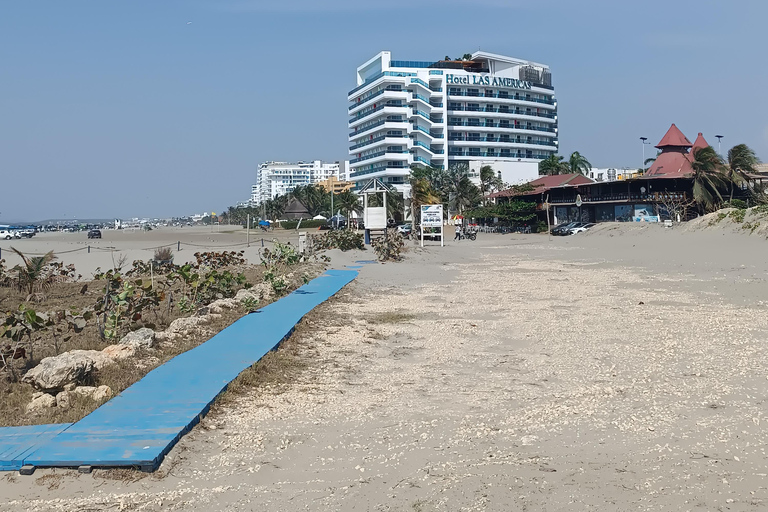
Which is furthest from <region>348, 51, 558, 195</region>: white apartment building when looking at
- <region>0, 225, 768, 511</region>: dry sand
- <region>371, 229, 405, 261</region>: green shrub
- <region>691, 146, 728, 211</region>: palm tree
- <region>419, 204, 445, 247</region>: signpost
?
<region>0, 225, 768, 511</region>: dry sand

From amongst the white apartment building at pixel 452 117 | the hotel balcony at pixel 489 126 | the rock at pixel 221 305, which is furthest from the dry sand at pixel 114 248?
the hotel balcony at pixel 489 126

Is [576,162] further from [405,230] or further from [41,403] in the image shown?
[41,403]

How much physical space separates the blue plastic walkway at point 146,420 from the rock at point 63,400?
372 millimetres

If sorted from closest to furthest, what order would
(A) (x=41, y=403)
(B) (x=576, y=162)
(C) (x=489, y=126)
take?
(A) (x=41, y=403) < (B) (x=576, y=162) < (C) (x=489, y=126)

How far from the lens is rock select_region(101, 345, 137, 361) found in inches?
341

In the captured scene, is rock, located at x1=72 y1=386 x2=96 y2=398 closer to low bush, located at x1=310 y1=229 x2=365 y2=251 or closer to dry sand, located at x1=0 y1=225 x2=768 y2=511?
dry sand, located at x1=0 y1=225 x2=768 y2=511

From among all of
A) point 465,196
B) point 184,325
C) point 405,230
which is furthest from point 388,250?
point 465,196

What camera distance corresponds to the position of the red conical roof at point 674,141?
66250mm

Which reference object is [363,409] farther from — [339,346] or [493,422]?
[339,346]

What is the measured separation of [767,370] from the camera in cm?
828

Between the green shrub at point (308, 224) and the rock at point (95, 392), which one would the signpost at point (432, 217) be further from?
the green shrub at point (308, 224)

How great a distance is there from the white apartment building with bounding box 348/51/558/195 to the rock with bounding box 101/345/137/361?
96.1 metres

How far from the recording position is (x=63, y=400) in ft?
22.5

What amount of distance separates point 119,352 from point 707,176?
52.9m
